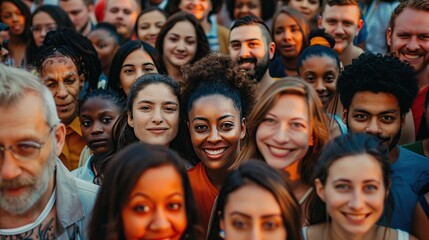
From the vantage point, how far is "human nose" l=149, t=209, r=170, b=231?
3586 mm

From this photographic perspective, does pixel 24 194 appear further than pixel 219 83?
No

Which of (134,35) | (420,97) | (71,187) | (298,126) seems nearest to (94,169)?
(71,187)

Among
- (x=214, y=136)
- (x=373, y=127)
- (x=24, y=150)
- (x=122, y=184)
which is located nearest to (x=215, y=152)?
(x=214, y=136)

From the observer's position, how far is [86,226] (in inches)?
161

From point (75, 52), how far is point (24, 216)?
3226mm

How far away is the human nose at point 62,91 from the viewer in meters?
6.39

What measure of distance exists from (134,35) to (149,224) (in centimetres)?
586

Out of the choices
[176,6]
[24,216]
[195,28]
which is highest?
[176,6]

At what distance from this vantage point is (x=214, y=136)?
5.12 m

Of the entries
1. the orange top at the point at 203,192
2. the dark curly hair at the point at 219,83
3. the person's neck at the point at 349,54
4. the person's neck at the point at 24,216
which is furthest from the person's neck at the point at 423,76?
the person's neck at the point at 24,216

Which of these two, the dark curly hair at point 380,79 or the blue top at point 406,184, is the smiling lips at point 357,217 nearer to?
the blue top at point 406,184

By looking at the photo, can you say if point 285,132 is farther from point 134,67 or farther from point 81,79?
point 81,79

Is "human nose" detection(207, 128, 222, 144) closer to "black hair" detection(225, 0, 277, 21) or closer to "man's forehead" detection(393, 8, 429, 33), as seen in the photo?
"man's forehead" detection(393, 8, 429, 33)

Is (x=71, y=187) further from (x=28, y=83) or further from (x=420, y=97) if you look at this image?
(x=420, y=97)
